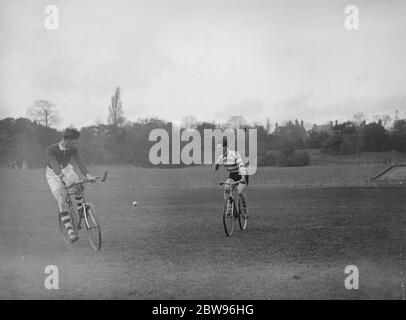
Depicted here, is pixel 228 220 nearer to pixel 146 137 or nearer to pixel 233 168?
pixel 233 168

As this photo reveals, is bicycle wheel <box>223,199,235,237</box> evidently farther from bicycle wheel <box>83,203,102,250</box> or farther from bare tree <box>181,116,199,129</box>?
bare tree <box>181,116,199,129</box>

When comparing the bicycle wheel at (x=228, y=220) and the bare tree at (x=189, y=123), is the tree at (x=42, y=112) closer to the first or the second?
the bicycle wheel at (x=228, y=220)

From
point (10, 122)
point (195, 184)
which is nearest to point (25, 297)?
point (10, 122)

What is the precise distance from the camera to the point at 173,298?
586 cm

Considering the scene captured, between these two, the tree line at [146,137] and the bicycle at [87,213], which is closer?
the bicycle at [87,213]

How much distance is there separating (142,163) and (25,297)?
2500 cm

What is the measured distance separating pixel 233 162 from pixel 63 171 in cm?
396

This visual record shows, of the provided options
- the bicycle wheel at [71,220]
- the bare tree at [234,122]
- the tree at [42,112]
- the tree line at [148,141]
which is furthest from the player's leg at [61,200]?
the bare tree at [234,122]

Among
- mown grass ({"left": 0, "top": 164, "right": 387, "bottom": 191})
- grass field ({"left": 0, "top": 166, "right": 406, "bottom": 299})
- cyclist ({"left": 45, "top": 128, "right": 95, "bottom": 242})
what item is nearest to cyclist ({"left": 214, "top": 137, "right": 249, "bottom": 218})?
grass field ({"left": 0, "top": 166, "right": 406, "bottom": 299})

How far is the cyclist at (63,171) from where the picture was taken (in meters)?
8.61

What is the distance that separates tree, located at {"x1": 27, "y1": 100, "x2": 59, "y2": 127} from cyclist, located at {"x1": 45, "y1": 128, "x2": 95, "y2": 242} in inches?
53.4

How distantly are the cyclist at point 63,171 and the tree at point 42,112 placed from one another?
1.36 metres

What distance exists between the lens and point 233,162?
36.0ft
